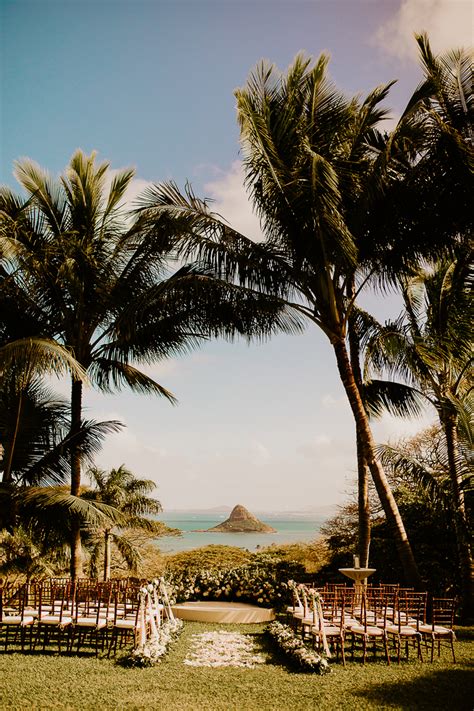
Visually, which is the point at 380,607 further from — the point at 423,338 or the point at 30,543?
the point at 30,543

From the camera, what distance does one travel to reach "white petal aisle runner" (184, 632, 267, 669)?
9.03 m

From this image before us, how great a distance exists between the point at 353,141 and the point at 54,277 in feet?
23.4

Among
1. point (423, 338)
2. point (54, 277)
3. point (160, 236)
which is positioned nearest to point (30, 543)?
point (54, 277)

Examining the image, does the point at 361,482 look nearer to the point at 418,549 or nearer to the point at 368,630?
the point at 418,549

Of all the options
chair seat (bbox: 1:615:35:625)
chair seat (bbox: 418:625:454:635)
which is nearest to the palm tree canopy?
chair seat (bbox: 1:615:35:625)

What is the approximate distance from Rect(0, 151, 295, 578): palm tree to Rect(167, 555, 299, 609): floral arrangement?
14.0 ft

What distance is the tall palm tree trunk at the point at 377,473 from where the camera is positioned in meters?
12.0

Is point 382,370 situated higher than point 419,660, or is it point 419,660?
point 382,370

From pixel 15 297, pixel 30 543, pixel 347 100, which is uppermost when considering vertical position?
pixel 347 100

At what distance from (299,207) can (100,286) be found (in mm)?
4743

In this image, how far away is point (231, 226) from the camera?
1280 centimetres

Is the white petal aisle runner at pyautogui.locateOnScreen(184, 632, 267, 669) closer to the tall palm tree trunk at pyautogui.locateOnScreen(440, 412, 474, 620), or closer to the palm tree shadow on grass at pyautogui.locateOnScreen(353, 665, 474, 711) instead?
the palm tree shadow on grass at pyautogui.locateOnScreen(353, 665, 474, 711)

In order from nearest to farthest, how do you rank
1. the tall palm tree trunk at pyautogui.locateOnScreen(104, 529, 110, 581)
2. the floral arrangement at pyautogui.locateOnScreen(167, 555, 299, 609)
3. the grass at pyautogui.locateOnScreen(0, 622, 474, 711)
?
the grass at pyautogui.locateOnScreen(0, 622, 474, 711)
the floral arrangement at pyautogui.locateOnScreen(167, 555, 299, 609)
the tall palm tree trunk at pyautogui.locateOnScreen(104, 529, 110, 581)

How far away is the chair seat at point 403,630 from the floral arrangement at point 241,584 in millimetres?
5793
